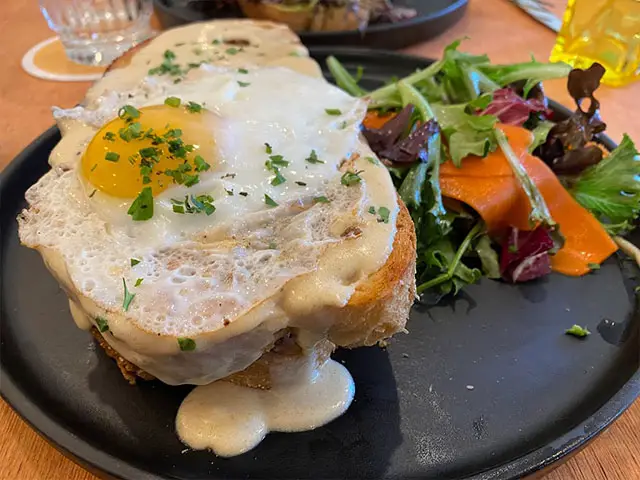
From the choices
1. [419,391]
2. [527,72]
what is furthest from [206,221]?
[527,72]

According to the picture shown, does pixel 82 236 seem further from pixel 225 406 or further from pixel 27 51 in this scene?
pixel 27 51

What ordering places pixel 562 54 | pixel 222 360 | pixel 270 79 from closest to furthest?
pixel 222 360
pixel 270 79
pixel 562 54

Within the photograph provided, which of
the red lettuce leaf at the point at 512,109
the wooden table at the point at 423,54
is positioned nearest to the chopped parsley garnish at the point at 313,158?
the red lettuce leaf at the point at 512,109

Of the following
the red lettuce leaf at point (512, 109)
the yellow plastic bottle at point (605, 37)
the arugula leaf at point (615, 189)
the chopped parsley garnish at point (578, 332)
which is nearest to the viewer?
the chopped parsley garnish at point (578, 332)

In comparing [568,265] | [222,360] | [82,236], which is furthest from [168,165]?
[568,265]

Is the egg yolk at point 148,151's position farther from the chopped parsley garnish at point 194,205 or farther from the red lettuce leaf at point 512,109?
the red lettuce leaf at point 512,109

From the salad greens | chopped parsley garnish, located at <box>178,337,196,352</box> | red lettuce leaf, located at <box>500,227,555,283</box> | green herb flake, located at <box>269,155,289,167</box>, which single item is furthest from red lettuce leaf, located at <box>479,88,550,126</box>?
chopped parsley garnish, located at <box>178,337,196,352</box>
